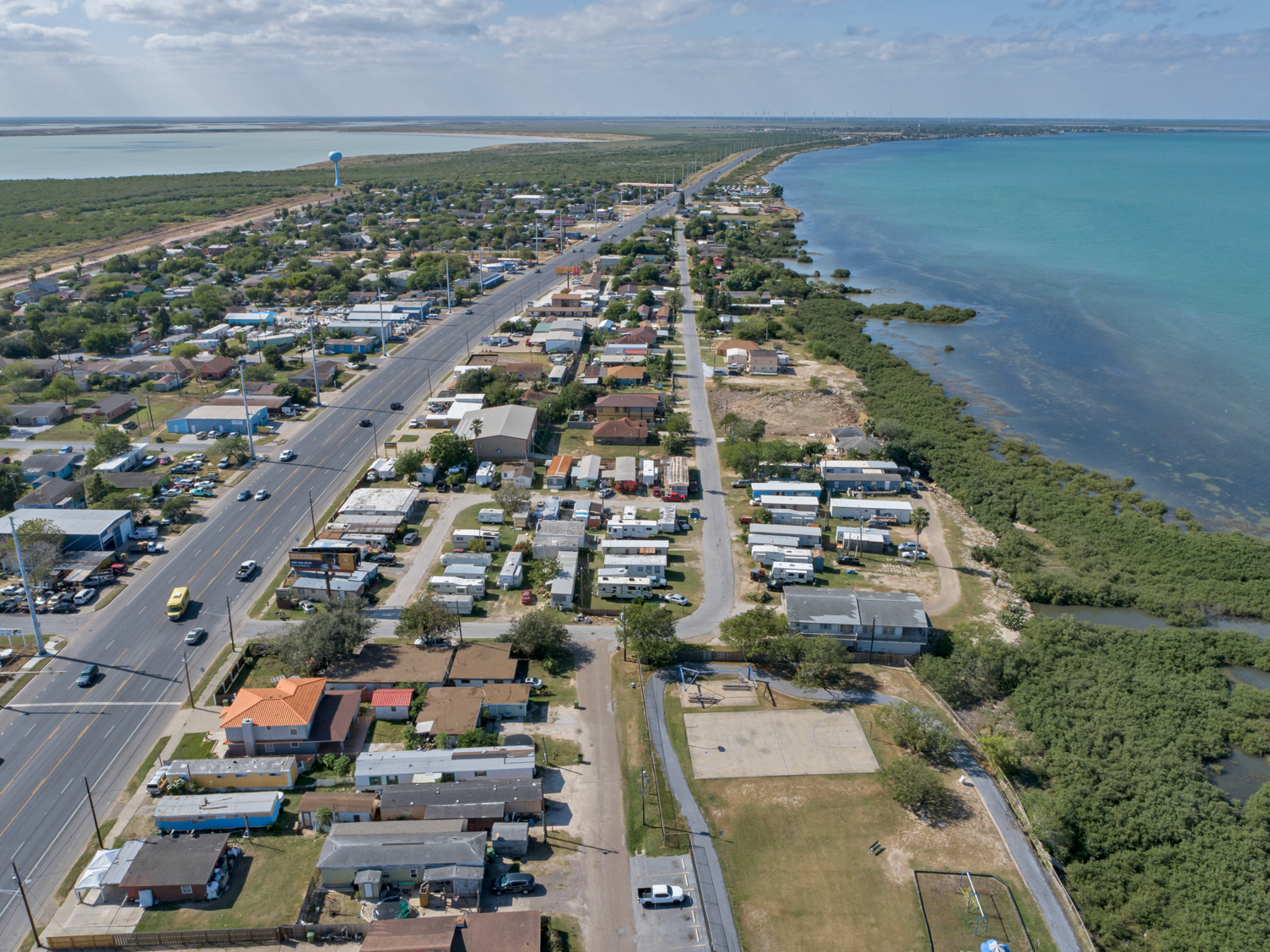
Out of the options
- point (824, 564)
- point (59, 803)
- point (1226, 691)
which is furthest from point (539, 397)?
point (1226, 691)

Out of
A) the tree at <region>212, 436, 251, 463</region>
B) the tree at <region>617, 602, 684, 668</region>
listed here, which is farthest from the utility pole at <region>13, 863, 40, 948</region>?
the tree at <region>212, 436, 251, 463</region>

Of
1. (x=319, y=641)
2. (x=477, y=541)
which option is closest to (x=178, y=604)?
(x=319, y=641)

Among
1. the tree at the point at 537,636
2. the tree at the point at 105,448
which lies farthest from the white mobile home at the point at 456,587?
the tree at the point at 105,448

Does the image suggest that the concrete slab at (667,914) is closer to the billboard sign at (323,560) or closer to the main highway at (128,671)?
the main highway at (128,671)

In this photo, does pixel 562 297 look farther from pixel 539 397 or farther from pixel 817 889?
pixel 817 889

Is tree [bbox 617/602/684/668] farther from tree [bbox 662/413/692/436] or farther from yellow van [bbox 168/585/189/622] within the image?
tree [bbox 662/413/692/436]
